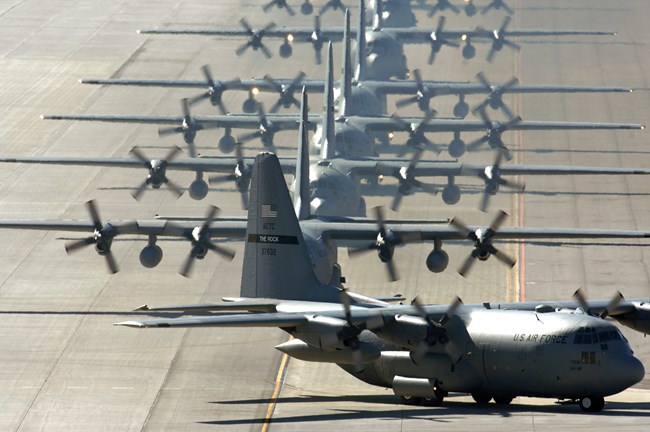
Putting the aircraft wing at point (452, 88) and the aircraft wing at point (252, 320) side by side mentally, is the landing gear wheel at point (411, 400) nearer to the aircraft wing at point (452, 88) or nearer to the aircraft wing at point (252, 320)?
the aircraft wing at point (252, 320)

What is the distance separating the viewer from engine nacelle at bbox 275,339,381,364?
179 ft

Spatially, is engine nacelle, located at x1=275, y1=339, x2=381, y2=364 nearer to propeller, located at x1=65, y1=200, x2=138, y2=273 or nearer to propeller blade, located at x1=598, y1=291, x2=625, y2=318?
propeller blade, located at x1=598, y1=291, x2=625, y2=318

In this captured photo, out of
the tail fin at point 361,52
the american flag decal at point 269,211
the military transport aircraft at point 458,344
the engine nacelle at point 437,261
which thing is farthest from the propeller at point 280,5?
the military transport aircraft at point 458,344

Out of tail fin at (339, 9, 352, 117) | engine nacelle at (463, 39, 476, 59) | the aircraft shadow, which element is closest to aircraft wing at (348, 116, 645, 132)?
tail fin at (339, 9, 352, 117)

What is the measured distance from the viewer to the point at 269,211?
Result: 6291cm

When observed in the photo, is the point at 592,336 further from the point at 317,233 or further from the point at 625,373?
the point at 317,233

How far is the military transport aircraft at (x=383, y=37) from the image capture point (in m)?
118

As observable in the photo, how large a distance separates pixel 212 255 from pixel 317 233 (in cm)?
1385

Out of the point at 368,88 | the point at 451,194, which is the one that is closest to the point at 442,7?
the point at 368,88

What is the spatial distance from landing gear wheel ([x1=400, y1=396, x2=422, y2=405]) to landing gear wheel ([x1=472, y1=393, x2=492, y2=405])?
2106 millimetres

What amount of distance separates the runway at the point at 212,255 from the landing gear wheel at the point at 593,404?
14.6 inches

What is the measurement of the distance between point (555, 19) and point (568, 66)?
1448cm

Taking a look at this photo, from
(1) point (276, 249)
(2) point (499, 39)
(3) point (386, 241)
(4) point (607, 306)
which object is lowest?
(4) point (607, 306)

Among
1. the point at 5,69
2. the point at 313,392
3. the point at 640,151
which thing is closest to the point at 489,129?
the point at 640,151
